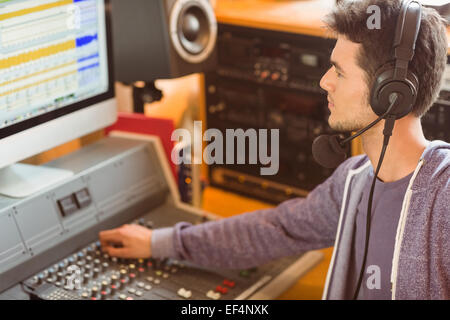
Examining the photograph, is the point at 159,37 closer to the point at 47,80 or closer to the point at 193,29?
the point at 193,29

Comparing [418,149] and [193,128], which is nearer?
[418,149]

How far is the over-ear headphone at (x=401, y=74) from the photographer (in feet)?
3.31

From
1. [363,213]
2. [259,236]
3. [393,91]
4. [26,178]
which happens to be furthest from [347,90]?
[26,178]

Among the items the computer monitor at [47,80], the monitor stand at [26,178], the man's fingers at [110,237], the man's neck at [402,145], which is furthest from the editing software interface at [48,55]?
the man's neck at [402,145]

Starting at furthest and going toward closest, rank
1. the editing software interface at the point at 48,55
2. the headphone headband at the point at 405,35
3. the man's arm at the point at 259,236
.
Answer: the man's arm at the point at 259,236 < the editing software interface at the point at 48,55 < the headphone headband at the point at 405,35

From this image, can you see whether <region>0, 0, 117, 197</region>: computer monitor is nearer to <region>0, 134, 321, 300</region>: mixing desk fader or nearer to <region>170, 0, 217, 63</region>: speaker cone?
<region>0, 134, 321, 300</region>: mixing desk fader

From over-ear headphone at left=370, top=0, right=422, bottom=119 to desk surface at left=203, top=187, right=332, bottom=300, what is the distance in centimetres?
46

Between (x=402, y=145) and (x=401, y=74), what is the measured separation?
0.55ft

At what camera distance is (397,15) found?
1044 millimetres

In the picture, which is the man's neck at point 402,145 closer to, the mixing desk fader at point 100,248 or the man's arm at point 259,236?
the man's arm at point 259,236
